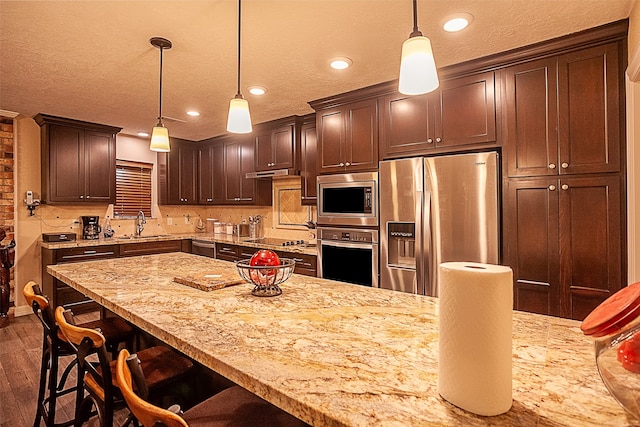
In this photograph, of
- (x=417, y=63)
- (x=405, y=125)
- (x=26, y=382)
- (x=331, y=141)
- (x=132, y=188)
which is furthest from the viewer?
(x=132, y=188)

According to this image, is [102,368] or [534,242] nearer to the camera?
[102,368]

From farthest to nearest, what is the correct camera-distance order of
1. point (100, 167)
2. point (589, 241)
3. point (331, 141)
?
point (100, 167) < point (331, 141) < point (589, 241)

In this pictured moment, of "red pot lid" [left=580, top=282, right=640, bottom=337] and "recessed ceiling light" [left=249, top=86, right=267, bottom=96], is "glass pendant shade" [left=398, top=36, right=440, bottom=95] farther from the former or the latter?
"recessed ceiling light" [left=249, top=86, right=267, bottom=96]

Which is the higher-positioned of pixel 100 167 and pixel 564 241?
pixel 100 167

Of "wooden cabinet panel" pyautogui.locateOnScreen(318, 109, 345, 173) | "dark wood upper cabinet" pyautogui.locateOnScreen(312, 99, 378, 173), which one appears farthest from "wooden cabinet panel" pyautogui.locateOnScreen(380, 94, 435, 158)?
"wooden cabinet panel" pyautogui.locateOnScreen(318, 109, 345, 173)

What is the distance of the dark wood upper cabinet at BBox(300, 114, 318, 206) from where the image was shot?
4.00 metres

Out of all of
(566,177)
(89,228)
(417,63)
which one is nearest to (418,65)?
(417,63)

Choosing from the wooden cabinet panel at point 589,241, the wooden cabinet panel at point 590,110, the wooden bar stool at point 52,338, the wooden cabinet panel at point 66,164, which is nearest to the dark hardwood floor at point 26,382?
the wooden bar stool at point 52,338

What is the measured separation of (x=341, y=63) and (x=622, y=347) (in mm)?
2480

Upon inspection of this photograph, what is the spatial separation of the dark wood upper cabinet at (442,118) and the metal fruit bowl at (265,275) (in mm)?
1790

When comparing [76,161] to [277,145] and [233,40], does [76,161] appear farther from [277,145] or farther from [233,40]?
[233,40]

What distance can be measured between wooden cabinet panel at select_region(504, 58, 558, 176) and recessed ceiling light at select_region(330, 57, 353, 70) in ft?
3.76

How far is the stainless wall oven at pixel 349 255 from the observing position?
3.14 m

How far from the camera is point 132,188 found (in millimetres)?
5219
